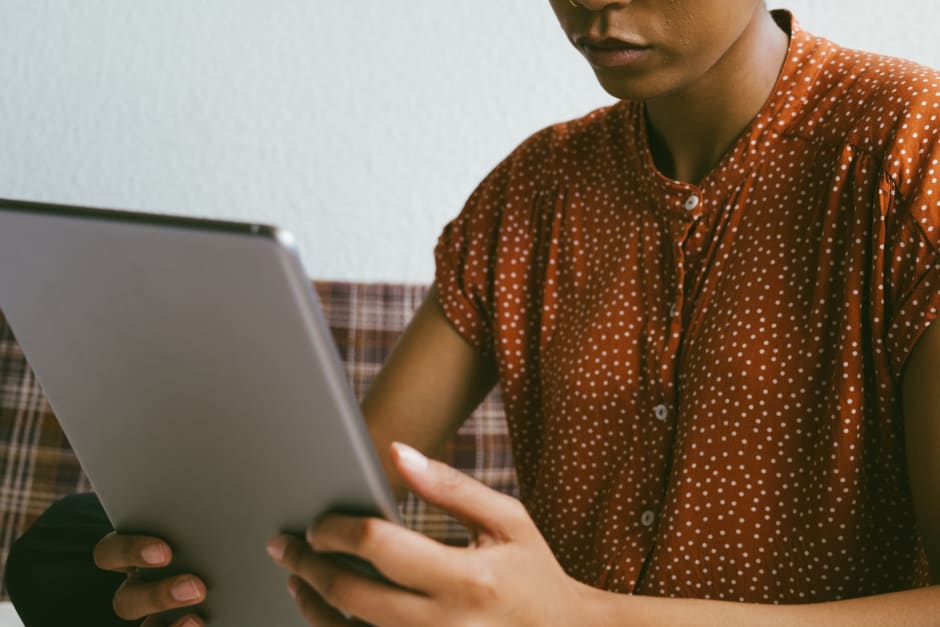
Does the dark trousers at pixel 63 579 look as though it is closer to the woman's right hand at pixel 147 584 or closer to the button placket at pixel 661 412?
the woman's right hand at pixel 147 584

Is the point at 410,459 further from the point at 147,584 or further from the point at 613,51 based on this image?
the point at 613,51

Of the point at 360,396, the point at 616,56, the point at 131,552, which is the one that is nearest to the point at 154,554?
the point at 131,552

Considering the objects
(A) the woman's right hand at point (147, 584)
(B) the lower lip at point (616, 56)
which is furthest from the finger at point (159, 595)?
(B) the lower lip at point (616, 56)

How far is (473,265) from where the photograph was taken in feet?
3.16

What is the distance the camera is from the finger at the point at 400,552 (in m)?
0.45

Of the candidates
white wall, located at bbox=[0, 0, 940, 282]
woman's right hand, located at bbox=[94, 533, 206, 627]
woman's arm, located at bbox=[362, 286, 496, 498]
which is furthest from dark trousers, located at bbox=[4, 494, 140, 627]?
white wall, located at bbox=[0, 0, 940, 282]

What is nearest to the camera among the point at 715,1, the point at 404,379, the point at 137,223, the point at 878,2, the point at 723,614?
the point at 137,223

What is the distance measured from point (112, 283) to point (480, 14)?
1227 mm

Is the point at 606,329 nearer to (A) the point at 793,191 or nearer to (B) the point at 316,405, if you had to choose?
(A) the point at 793,191

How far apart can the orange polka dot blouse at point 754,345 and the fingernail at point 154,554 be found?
38 centimetres

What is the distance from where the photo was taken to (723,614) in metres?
0.59

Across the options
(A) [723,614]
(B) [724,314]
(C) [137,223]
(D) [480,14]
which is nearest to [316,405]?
(C) [137,223]

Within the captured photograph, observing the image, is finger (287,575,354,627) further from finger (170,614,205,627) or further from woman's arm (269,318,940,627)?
finger (170,614,205,627)

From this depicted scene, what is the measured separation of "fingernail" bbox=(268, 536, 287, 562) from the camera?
20.5 inches
